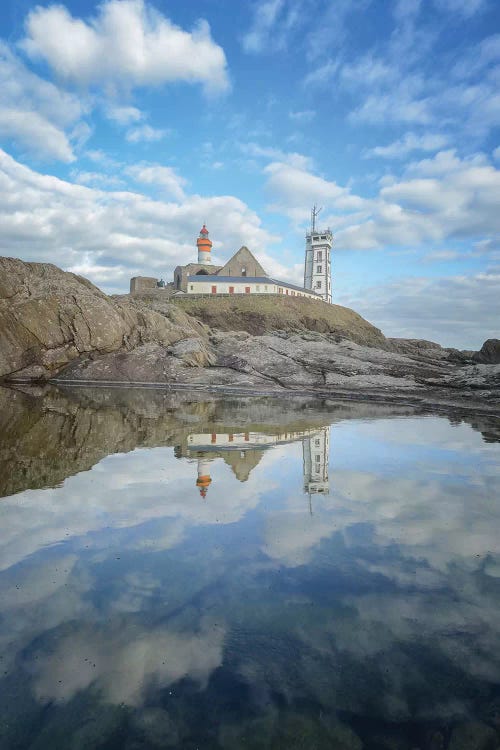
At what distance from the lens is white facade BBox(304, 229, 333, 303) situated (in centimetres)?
10750

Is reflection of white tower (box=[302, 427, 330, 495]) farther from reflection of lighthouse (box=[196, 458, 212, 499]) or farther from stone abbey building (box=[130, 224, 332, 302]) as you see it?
stone abbey building (box=[130, 224, 332, 302])

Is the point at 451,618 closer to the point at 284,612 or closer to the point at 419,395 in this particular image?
the point at 284,612

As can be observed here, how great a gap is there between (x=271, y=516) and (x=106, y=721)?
4357 millimetres

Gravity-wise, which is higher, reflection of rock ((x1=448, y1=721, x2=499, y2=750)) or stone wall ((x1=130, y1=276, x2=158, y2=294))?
stone wall ((x1=130, y1=276, x2=158, y2=294))

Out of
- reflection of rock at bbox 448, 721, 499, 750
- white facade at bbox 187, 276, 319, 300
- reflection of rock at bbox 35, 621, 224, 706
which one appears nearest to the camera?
reflection of rock at bbox 448, 721, 499, 750

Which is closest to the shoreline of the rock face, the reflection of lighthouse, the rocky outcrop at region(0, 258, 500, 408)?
the rocky outcrop at region(0, 258, 500, 408)

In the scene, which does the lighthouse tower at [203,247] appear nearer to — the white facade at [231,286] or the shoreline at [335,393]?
the white facade at [231,286]

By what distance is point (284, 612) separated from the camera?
15.8ft

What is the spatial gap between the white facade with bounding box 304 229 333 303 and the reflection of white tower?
3757 inches

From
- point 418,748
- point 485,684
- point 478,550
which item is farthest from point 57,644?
point 478,550

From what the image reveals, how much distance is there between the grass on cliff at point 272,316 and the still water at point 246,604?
169 ft

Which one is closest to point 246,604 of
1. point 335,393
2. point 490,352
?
point 335,393

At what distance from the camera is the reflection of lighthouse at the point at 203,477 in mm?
8844

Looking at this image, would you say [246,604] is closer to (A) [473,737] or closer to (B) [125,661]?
(B) [125,661]
